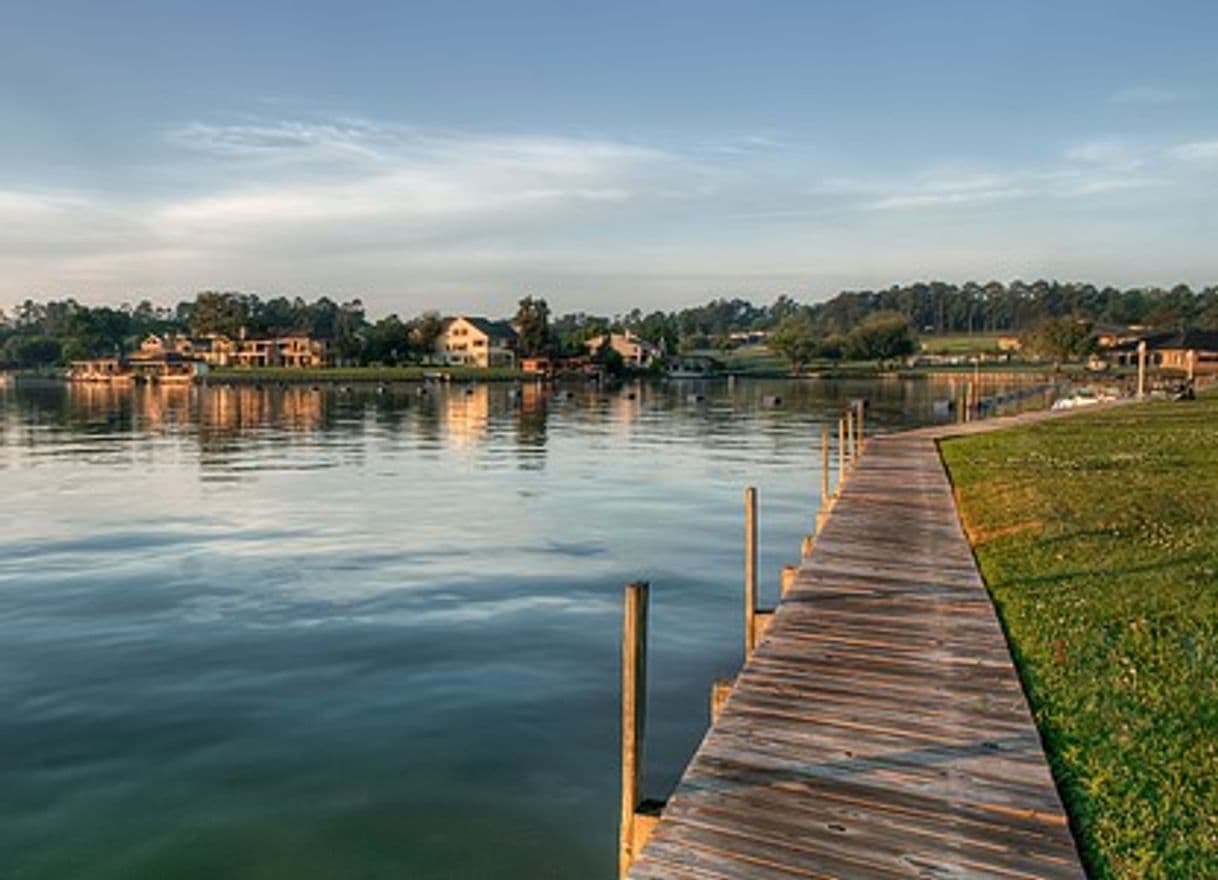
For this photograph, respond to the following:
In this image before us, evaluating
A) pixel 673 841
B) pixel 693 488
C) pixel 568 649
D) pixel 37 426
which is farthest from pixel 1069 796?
pixel 37 426

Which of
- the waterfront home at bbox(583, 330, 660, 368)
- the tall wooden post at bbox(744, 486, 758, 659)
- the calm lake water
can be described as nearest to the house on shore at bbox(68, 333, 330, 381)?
the waterfront home at bbox(583, 330, 660, 368)

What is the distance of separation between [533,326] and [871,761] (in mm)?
152421

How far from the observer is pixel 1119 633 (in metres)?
12.1

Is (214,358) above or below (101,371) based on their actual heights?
above

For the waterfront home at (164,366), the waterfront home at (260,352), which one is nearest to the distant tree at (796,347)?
the waterfront home at (260,352)

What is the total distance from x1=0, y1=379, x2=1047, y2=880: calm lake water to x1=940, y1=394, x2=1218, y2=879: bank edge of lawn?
15.1 ft

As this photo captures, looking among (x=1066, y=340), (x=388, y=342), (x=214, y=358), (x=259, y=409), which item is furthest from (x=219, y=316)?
(x=1066, y=340)

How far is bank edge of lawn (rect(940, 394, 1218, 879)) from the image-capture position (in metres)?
7.54

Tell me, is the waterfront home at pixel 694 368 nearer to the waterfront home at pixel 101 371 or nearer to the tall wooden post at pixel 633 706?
the waterfront home at pixel 101 371

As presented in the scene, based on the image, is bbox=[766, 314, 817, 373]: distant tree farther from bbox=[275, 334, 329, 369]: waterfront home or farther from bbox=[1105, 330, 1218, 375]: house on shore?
bbox=[275, 334, 329, 369]: waterfront home

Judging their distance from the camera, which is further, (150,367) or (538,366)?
(150,367)

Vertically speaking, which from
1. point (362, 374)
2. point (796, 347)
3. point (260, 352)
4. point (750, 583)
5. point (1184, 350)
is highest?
point (796, 347)

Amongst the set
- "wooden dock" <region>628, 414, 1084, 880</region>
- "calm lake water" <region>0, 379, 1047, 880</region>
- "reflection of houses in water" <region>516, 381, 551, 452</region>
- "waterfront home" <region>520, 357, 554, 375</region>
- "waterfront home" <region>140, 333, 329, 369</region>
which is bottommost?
"calm lake water" <region>0, 379, 1047, 880</region>

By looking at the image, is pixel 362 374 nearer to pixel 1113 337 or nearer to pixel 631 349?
pixel 631 349
